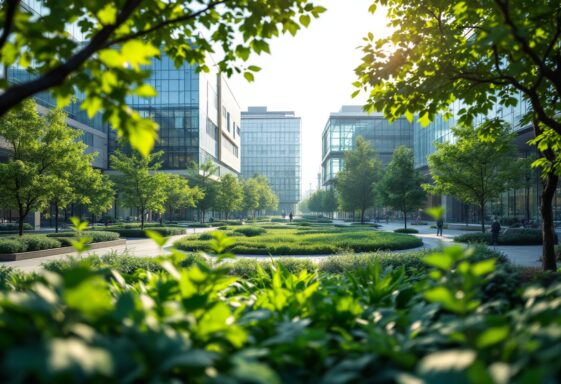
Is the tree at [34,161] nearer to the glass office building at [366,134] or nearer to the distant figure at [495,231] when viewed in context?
the distant figure at [495,231]

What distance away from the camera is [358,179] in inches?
1667

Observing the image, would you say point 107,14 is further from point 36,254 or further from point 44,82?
point 36,254

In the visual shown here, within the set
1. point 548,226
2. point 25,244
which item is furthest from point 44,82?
point 25,244

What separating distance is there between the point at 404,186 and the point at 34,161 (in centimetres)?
3020

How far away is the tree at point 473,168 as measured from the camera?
2381cm

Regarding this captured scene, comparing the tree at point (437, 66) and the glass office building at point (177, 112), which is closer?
the tree at point (437, 66)

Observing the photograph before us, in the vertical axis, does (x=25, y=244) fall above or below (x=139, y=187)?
below

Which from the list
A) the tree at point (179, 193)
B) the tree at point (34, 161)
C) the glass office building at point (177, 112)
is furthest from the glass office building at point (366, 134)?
the tree at point (34, 161)

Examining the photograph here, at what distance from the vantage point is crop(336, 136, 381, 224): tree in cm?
4225

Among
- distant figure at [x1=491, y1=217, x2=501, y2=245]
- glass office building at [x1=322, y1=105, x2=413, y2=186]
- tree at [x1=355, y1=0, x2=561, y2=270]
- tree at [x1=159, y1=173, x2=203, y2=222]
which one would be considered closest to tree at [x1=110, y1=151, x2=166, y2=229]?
tree at [x1=159, y1=173, x2=203, y2=222]

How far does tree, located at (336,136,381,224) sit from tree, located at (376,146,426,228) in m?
7.99

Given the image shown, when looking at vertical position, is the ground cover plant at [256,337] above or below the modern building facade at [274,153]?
below

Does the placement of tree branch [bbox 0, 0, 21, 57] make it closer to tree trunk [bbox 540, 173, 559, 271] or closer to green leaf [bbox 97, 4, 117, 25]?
green leaf [bbox 97, 4, 117, 25]

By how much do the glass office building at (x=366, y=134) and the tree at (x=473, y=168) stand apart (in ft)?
200
